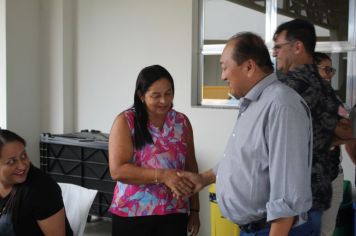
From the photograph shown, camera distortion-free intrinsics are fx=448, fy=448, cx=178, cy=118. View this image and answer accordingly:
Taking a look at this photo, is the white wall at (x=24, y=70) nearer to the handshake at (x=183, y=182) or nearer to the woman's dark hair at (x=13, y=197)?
the woman's dark hair at (x=13, y=197)

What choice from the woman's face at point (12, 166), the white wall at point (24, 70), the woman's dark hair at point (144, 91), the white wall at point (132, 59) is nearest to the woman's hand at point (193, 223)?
the woman's dark hair at point (144, 91)

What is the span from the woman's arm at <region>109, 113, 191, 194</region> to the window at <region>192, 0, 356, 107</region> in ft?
6.14

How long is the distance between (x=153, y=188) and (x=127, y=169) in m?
0.16

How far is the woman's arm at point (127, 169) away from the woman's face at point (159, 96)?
0.48 ft

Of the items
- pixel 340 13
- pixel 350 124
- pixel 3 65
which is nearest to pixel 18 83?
pixel 3 65

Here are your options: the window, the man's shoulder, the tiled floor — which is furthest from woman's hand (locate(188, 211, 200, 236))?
the tiled floor

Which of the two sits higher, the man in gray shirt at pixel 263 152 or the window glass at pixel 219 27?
the window glass at pixel 219 27

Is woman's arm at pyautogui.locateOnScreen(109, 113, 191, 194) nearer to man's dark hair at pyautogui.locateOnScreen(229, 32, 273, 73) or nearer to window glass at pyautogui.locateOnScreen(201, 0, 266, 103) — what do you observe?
man's dark hair at pyautogui.locateOnScreen(229, 32, 273, 73)

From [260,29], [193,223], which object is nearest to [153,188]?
[193,223]

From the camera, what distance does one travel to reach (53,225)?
1.95 metres

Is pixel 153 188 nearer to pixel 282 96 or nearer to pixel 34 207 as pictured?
pixel 34 207

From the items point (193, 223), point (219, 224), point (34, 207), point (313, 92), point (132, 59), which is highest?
point (132, 59)

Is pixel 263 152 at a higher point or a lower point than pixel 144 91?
lower

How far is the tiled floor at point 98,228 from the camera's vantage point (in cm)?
413
